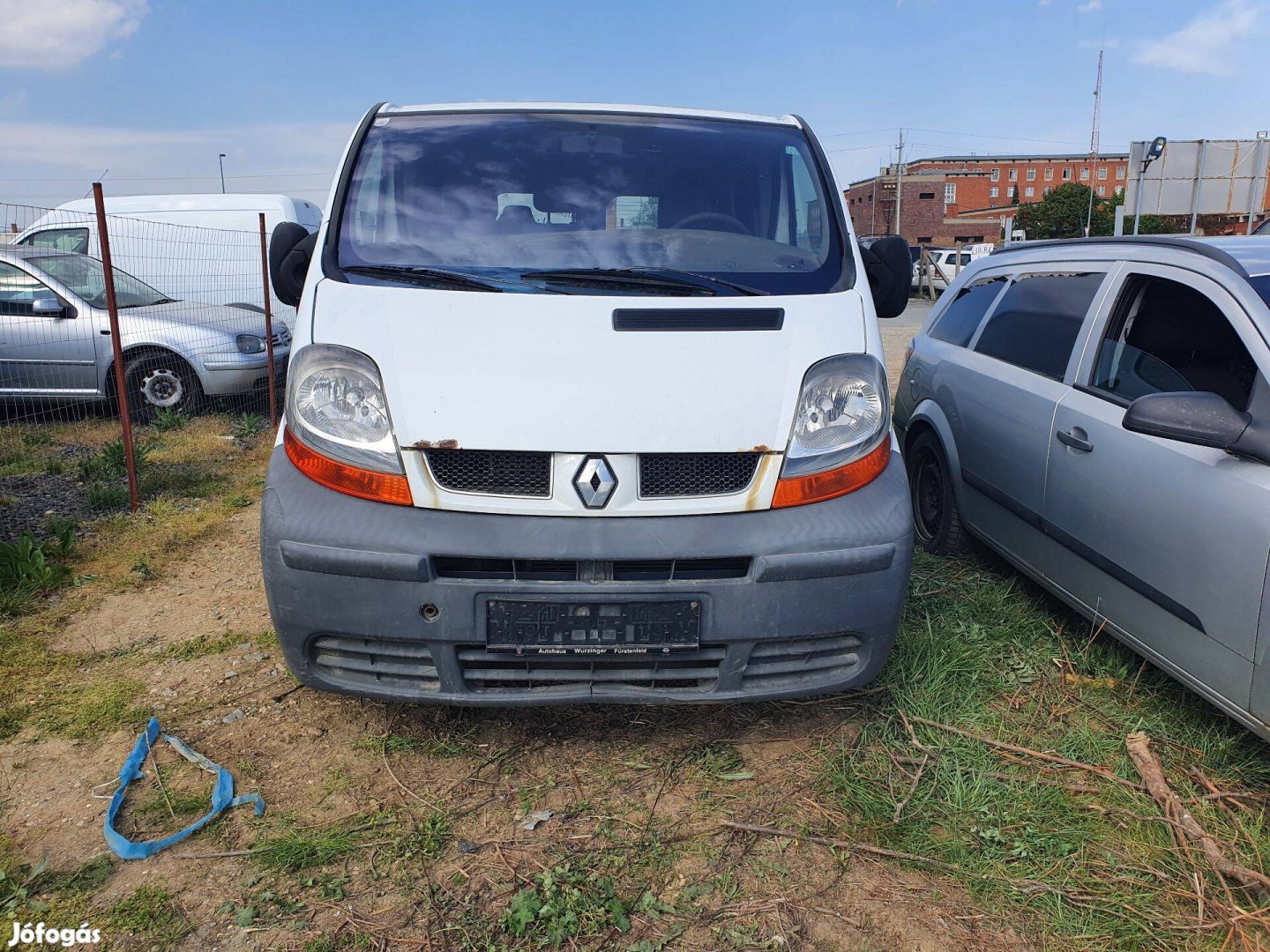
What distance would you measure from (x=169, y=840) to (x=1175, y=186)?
17.7 metres

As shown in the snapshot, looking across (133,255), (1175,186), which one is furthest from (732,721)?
(1175,186)

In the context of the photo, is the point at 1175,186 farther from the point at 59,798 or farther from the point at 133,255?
the point at 59,798

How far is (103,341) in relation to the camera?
313 inches

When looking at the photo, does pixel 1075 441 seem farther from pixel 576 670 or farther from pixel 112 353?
pixel 112 353

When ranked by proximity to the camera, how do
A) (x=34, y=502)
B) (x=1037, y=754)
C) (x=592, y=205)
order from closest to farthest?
(x=1037, y=754) < (x=592, y=205) < (x=34, y=502)

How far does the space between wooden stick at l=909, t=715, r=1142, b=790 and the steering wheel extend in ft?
5.66

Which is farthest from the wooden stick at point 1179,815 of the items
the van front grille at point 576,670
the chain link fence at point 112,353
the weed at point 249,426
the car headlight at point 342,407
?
the weed at point 249,426

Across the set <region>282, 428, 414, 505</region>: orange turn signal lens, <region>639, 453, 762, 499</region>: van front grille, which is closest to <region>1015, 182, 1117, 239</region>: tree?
<region>639, 453, 762, 499</region>: van front grille

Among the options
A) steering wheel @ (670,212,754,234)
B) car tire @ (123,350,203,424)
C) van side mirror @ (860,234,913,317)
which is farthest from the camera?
car tire @ (123,350,203,424)

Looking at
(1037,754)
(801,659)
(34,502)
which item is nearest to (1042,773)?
(1037,754)

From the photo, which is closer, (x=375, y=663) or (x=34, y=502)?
(x=375, y=663)

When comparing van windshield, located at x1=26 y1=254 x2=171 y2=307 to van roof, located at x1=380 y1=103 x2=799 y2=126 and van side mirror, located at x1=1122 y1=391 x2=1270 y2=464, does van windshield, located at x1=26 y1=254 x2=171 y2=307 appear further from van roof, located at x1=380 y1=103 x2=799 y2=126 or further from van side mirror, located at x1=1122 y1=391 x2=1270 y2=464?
van side mirror, located at x1=1122 y1=391 x2=1270 y2=464

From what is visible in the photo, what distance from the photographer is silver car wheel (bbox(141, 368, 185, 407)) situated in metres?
8.27

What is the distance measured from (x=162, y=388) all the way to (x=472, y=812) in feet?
Result: 23.5
